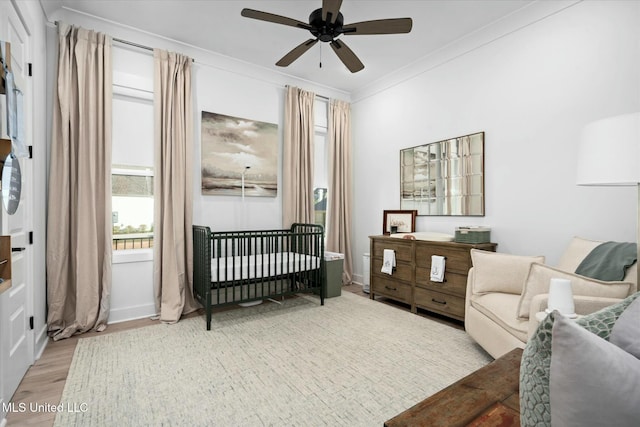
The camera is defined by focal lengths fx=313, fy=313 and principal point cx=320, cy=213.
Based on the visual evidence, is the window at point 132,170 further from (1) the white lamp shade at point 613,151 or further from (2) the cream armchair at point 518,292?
(1) the white lamp shade at point 613,151

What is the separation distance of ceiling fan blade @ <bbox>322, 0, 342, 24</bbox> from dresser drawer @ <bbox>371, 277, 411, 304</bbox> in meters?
2.57

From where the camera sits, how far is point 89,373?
200 cm

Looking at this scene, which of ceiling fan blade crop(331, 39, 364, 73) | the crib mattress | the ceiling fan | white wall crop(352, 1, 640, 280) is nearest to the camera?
the ceiling fan

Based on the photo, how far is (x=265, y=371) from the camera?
2027 millimetres

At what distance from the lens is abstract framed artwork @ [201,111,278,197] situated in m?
3.50

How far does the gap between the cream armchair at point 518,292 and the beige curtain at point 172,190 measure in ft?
8.69

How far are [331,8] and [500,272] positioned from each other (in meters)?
2.19

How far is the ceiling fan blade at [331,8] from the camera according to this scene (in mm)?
2023

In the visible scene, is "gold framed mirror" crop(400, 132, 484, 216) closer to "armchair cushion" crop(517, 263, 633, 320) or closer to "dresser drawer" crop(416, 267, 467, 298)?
"dresser drawer" crop(416, 267, 467, 298)

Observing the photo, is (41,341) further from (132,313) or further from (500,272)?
(500,272)

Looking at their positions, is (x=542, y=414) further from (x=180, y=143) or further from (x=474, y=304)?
(x=180, y=143)

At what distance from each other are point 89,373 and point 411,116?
3.86 metres

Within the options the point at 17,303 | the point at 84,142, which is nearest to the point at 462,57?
the point at 84,142

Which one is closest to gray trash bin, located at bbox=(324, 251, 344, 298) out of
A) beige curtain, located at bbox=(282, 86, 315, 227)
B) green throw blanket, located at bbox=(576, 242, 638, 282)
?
beige curtain, located at bbox=(282, 86, 315, 227)
